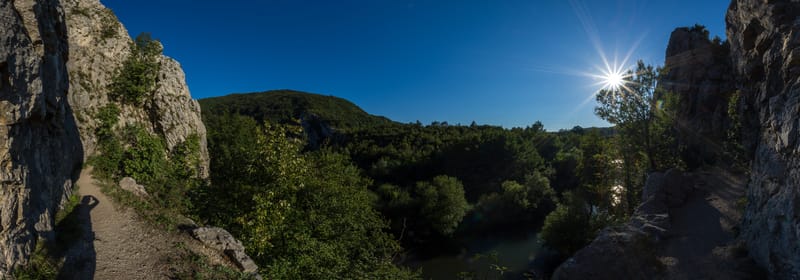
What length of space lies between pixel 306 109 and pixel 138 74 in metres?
64.5

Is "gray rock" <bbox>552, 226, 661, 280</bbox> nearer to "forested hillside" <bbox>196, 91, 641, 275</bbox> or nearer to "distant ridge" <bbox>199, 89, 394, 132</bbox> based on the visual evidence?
"forested hillside" <bbox>196, 91, 641, 275</bbox>

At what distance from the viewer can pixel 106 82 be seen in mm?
12281

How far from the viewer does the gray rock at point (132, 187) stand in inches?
382

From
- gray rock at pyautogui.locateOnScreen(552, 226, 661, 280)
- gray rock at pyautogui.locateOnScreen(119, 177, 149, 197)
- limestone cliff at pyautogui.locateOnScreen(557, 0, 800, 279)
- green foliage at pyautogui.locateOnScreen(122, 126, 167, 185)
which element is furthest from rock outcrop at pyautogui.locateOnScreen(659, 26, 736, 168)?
green foliage at pyautogui.locateOnScreen(122, 126, 167, 185)

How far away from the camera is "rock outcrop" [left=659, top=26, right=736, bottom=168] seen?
661 inches

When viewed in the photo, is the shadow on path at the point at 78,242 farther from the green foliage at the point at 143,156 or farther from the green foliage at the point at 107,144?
the green foliage at the point at 143,156

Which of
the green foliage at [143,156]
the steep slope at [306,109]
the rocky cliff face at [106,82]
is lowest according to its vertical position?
the green foliage at [143,156]

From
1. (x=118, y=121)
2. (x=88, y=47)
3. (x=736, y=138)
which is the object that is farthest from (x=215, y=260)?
(x=736, y=138)

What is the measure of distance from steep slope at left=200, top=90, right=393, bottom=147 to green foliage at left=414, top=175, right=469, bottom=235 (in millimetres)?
36972

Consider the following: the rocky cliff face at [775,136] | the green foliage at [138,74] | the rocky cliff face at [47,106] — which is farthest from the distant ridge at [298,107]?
the rocky cliff face at [775,136]

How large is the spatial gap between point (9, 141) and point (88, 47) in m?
9.88

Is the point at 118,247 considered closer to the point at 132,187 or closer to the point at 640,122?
the point at 132,187

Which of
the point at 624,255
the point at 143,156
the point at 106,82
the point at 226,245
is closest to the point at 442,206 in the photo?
the point at 624,255

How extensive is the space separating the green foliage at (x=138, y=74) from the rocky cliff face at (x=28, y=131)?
4853mm
